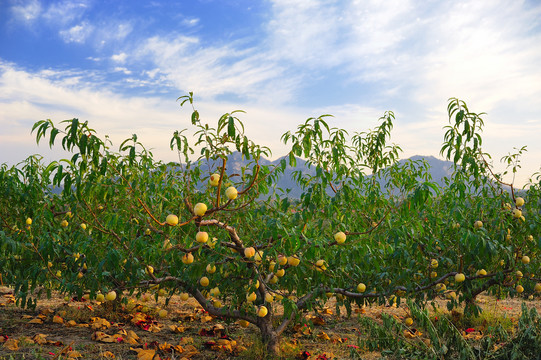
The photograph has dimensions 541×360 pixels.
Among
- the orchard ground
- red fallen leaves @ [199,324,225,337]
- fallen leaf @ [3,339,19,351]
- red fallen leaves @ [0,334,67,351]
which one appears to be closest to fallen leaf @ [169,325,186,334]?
the orchard ground

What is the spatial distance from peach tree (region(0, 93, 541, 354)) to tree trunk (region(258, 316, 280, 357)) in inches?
0.7

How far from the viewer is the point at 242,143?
9.24 feet

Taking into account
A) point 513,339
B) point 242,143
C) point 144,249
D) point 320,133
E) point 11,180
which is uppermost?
point 320,133

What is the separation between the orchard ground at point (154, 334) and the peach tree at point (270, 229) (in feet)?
1.36

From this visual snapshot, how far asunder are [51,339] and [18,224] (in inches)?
56.1

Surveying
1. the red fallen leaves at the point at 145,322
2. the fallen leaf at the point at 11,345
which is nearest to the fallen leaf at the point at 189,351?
the red fallen leaves at the point at 145,322

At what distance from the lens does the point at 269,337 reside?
4219mm

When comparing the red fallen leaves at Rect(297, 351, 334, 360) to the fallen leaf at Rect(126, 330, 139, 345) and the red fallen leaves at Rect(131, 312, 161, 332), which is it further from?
the red fallen leaves at Rect(131, 312, 161, 332)

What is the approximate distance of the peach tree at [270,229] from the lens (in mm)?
3258

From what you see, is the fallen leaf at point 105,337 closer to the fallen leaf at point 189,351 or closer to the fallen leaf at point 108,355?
the fallen leaf at point 108,355

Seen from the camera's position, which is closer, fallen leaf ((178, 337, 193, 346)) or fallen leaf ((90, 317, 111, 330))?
fallen leaf ((178, 337, 193, 346))

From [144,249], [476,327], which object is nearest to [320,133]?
[144,249]

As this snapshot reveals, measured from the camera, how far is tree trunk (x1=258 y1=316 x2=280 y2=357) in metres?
4.19

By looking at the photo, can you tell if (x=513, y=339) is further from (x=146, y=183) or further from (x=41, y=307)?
(x=41, y=307)
